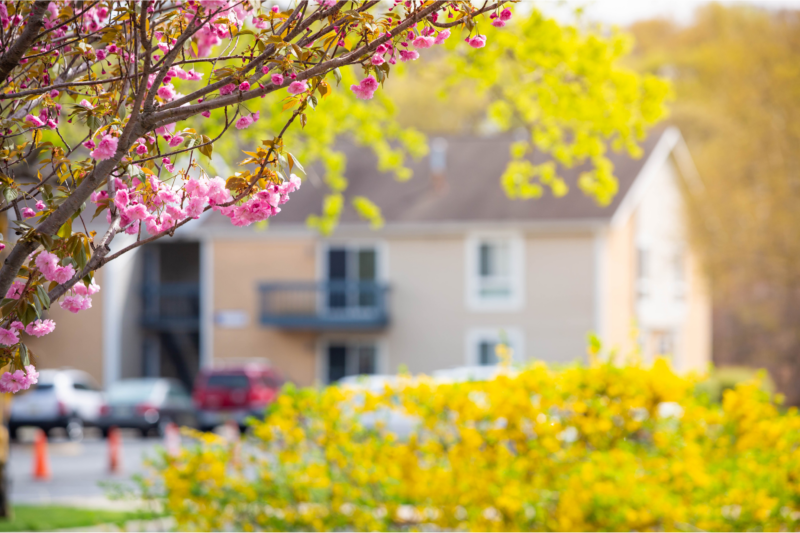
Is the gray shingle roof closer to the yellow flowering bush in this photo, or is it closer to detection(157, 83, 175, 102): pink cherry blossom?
the yellow flowering bush

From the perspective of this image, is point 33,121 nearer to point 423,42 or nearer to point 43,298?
point 43,298

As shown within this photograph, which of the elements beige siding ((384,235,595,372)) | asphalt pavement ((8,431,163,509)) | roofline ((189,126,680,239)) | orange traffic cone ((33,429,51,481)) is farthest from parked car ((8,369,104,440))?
beige siding ((384,235,595,372))

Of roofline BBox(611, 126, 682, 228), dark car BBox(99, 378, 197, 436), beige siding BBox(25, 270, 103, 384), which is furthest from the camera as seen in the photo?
beige siding BBox(25, 270, 103, 384)

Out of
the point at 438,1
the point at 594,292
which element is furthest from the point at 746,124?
the point at 438,1

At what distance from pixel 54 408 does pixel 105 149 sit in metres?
22.1

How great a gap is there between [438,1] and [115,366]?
91.0 feet

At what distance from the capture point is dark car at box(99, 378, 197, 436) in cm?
2256

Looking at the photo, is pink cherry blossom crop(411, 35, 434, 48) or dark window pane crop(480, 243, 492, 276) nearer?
pink cherry blossom crop(411, 35, 434, 48)

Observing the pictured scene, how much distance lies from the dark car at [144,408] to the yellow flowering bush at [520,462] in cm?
1661

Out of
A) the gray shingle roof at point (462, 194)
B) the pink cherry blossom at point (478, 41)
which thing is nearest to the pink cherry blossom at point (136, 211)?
the pink cherry blossom at point (478, 41)

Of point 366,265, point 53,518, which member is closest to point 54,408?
point 366,265

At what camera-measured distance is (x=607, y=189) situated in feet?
33.3

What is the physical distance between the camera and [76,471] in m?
15.9

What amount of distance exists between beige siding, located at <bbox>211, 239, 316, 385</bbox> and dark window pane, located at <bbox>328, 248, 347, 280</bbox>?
0.54 meters
